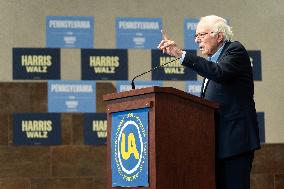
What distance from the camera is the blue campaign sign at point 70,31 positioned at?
6.30m

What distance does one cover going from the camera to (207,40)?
3.27 m

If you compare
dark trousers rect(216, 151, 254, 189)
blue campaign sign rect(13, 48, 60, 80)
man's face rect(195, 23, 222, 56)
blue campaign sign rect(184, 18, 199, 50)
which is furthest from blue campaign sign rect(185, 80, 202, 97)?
dark trousers rect(216, 151, 254, 189)

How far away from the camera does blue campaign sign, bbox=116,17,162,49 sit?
6449 mm

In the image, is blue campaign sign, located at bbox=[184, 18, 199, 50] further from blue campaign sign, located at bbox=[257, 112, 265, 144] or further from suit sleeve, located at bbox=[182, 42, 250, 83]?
suit sleeve, located at bbox=[182, 42, 250, 83]

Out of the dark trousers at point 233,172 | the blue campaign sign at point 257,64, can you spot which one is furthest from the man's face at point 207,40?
the blue campaign sign at point 257,64

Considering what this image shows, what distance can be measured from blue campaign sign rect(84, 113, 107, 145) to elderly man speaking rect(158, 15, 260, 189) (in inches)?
129

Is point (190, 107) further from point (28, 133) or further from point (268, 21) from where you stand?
point (268, 21)

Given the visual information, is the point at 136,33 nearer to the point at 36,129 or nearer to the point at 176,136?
the point at 36,129

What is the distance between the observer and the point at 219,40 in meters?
3.28

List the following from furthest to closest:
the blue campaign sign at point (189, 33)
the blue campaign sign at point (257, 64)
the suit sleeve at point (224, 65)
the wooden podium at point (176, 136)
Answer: the blue campaign sign at point (257, 64) → the blue campaign sign at point (189, 33) → the suit sleeve at point (224, 65) → the wooden podium at point (176, 136)

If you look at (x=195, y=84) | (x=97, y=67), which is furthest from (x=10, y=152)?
(x=195, y=84)

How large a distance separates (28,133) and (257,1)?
2896mm

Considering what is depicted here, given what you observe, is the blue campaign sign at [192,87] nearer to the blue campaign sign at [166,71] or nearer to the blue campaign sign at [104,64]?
the blue campaign sign at [166,71]

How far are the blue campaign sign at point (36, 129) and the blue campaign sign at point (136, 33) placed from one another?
1065 mm
